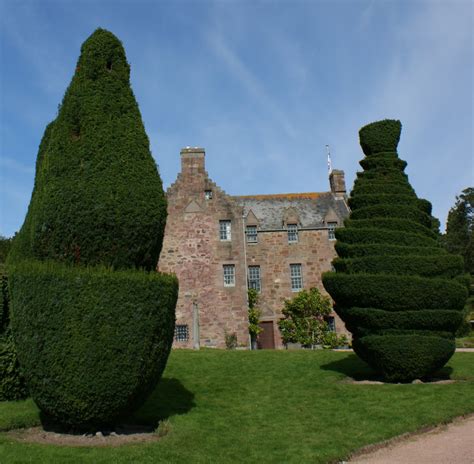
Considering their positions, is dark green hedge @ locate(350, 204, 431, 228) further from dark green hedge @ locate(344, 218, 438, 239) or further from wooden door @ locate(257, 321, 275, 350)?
wooden door @ locate(257, 321, 275, 350)

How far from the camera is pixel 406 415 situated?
33.7ft

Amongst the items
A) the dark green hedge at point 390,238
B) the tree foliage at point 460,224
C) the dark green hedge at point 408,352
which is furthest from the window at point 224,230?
the tree foliage at point 460,224

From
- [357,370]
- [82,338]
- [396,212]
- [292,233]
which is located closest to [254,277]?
[292,233]

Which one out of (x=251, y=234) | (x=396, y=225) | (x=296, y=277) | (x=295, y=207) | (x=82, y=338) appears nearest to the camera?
(x=82, y=338)

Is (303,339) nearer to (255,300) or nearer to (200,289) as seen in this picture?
(255,300)

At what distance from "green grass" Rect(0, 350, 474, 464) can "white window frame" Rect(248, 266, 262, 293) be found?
45.1ft

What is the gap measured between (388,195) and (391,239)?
5.05ft

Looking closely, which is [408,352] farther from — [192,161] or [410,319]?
[192,161]

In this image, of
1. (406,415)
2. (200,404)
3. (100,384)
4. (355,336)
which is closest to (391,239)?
(355,336)

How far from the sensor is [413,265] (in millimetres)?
13219

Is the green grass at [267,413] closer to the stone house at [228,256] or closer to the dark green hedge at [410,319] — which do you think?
the dark green hedge at [410,319]

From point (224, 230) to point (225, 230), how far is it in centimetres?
6

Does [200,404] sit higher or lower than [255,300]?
lower

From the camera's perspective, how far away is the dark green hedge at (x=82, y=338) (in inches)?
299
